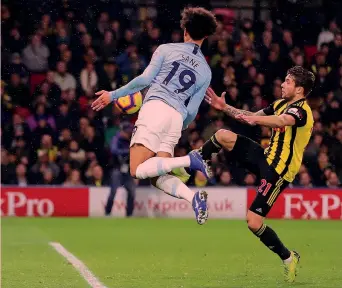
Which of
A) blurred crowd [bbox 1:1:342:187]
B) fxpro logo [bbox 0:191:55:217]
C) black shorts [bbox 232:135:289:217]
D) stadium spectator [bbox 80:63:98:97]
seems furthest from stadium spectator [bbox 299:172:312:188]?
black shorts [bbox 232:135:289:217]

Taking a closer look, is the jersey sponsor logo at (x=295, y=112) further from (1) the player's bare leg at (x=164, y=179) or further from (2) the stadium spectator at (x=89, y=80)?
(2) the stadium spectator at (x=89, y=80)

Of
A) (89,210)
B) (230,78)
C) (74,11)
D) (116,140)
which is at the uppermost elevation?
(74,11)

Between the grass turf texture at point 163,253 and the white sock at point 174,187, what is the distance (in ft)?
2.75

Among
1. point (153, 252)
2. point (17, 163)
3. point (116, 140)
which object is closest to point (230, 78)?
point (116, 140)

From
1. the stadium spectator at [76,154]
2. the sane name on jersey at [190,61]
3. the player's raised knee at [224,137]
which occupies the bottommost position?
the stadium spectator at [76,154]

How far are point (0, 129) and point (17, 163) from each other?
731 millimetres

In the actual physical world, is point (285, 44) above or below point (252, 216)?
above

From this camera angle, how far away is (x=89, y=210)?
59.3 ft

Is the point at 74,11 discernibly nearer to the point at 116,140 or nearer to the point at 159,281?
the point at 116,140

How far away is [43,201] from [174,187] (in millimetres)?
9256

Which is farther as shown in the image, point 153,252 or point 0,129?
point 0,129

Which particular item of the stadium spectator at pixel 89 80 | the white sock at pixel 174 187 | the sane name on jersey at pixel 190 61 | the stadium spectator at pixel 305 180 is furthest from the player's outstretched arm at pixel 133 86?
the stadium spectator at pixel 89 80

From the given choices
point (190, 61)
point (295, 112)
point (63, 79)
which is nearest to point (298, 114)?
point (295, 112)

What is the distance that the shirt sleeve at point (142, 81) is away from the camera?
8562mm
